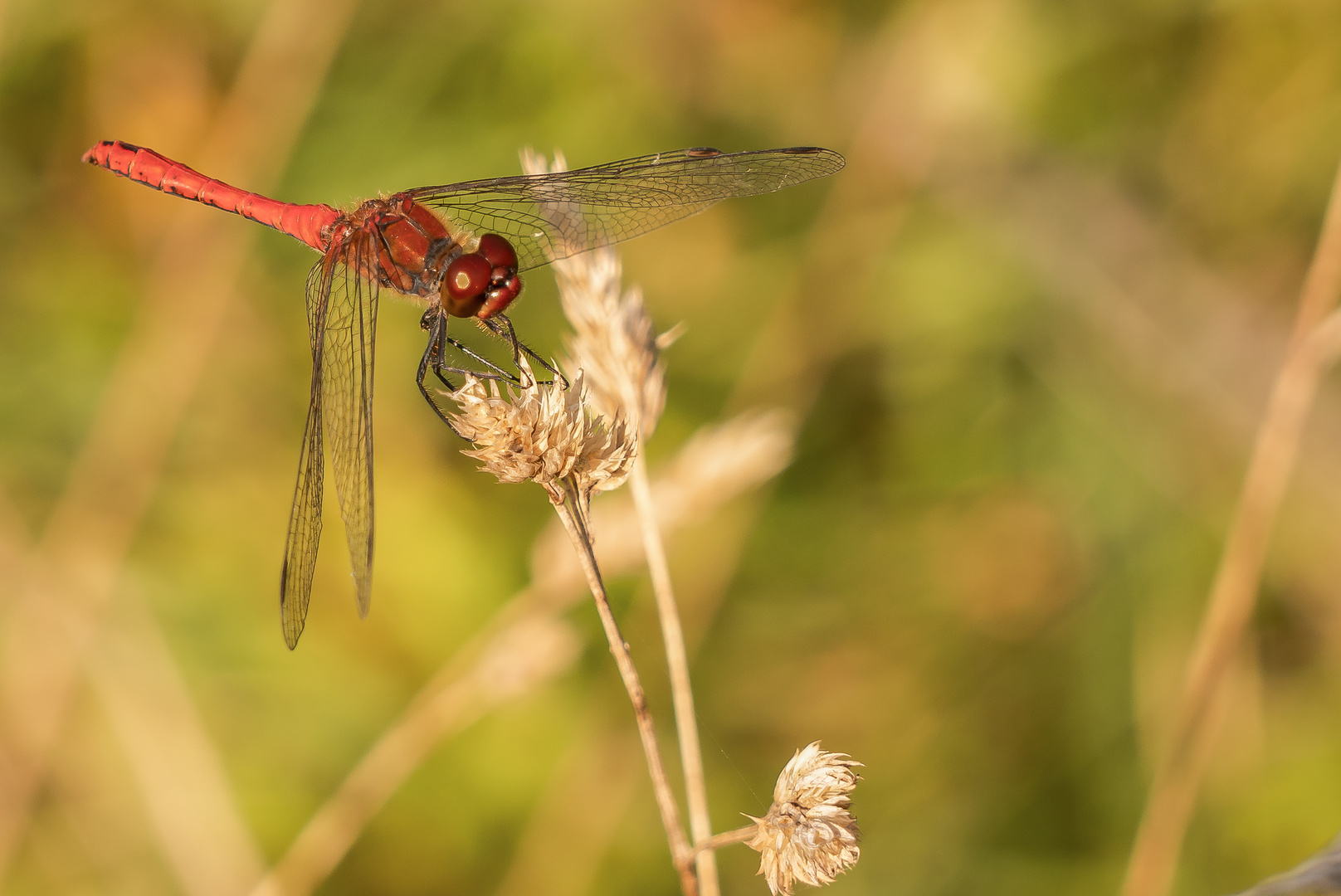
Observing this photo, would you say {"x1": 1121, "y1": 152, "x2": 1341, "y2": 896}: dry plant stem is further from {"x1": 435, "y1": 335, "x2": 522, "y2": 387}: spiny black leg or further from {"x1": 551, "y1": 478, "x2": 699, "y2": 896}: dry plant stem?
{"x1": 435, "y1": 335, "x2": 522, "y2": 387}: spiny black leg

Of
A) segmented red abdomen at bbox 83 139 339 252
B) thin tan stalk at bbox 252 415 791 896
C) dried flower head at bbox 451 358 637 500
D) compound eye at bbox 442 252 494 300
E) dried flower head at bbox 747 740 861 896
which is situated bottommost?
dried flower head at bbox 747 740 861 896

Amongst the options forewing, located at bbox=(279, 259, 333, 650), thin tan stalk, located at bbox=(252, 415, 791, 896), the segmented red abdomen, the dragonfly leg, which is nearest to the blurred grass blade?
thin tan stalk, located at bbox=(252, 415, 791, 896)

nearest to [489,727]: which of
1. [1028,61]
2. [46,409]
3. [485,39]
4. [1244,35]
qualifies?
[46,409]

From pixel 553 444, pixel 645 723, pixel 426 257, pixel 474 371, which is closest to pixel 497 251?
pixel 426 257

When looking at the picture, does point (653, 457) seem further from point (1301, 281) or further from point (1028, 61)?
point (1301, 281)

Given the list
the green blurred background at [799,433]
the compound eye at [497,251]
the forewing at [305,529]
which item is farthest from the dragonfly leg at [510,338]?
the green blurred background at [799,433]

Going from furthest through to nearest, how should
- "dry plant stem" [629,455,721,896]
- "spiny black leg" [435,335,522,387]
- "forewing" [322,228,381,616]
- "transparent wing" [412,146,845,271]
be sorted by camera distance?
"transparent wing" [412,146,845,271], "spiny black leg" [435,335,522,387], "forewing" [322,228,381,616], "dry plant stem" [629,455,721,896]

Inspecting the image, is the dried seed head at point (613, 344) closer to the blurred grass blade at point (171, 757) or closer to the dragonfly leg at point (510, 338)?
the dragonfly leg at point (510, 338)
